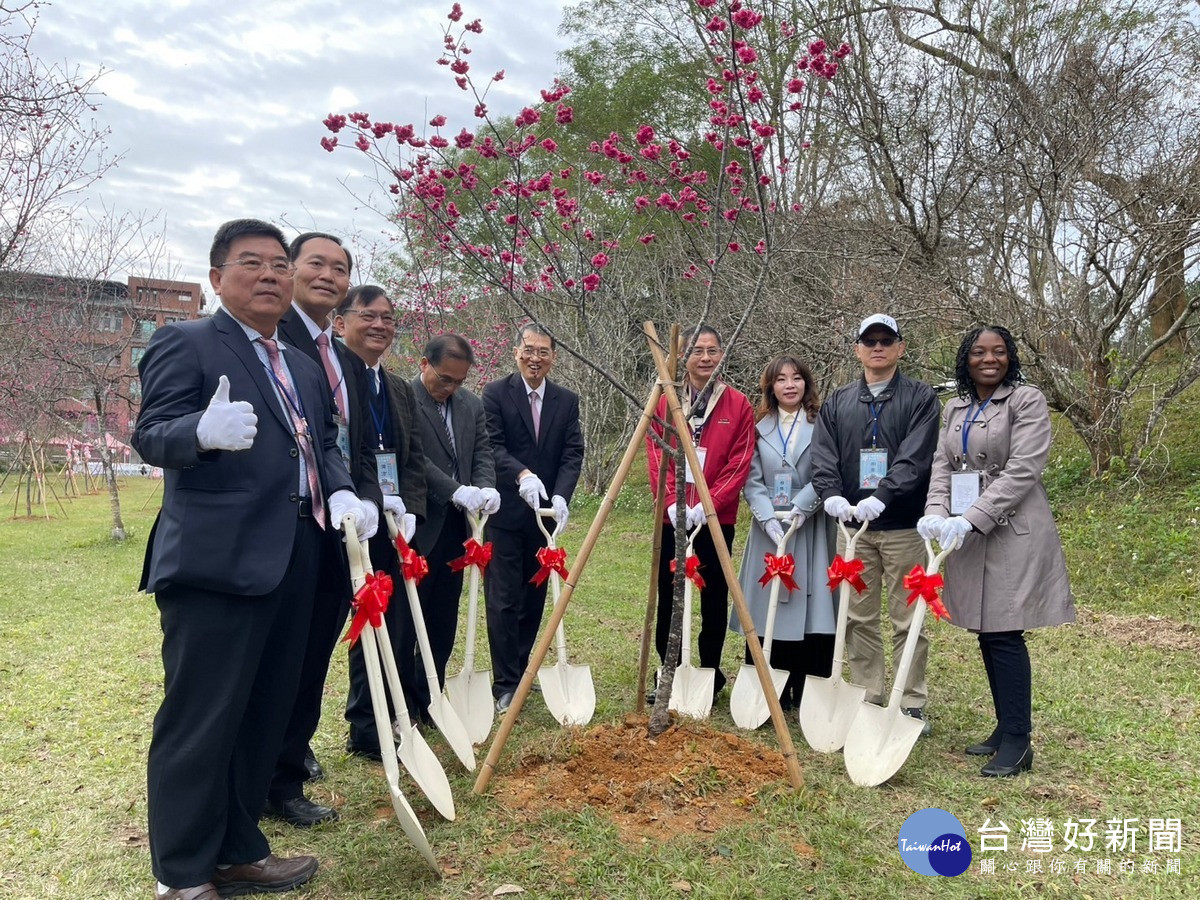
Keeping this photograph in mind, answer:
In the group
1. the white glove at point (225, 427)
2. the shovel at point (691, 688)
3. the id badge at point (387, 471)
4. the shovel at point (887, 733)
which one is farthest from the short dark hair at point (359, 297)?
the shovel at point (887, 733)

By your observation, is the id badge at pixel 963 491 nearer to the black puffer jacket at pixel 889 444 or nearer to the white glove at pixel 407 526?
the black puffer jacket at pixel 889 444

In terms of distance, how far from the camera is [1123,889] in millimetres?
2512

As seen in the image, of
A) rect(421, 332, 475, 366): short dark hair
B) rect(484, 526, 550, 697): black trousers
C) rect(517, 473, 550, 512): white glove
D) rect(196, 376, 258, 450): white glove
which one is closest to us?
rect(196, 376, 258, 450): white glove

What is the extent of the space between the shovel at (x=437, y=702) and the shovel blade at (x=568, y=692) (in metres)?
0.53

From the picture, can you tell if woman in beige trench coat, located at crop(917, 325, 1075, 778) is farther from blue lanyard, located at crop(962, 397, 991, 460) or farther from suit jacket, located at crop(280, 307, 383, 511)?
suit jacket, located at crop(280, 307, 383, 511)

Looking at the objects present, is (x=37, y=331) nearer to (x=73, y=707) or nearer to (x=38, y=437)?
(x=38, y=437)

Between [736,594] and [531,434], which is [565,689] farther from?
[531,434]

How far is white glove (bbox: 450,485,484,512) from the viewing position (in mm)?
3746

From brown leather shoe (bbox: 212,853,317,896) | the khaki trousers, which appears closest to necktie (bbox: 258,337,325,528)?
brown leather shoe (bbox: 212,853,317,896)

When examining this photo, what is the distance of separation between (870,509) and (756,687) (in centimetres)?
100

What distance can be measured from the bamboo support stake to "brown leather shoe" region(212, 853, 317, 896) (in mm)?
1702

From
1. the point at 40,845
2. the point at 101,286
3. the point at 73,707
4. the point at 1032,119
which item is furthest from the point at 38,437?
the point at 1032,119

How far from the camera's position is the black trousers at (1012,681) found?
3404 mm

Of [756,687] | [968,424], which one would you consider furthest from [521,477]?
[968,424]
